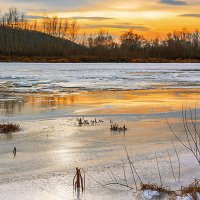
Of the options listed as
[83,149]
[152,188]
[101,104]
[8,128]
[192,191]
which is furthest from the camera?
[101,104]

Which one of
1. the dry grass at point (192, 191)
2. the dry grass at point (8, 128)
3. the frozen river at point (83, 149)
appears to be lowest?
the frozen river at point (83, 149)

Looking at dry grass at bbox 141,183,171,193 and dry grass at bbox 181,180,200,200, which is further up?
dry grass at bbox 181,180,200,200

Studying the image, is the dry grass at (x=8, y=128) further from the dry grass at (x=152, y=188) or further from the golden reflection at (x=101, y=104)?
the dry grass at (x=152, y=188)

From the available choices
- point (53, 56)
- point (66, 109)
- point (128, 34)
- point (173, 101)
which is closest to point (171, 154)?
point (66, 109)

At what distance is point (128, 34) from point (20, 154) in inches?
4437

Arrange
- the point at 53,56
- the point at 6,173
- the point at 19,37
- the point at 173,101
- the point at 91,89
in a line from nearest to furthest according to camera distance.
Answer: the point at 6,173 → the point at 173,101 → the point at 91,89 → the point at 53,56 → the point at 19,37

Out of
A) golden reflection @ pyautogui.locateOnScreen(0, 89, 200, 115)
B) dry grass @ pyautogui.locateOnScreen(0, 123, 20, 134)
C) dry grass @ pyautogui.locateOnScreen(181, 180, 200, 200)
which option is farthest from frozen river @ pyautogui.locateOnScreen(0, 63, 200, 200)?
dry grass @ pyautogui.locateOnScreen(181, 180, 200, 200)

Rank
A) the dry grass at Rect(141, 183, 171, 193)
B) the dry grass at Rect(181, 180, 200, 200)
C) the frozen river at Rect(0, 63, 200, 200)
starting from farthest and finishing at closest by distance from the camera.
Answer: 1. the frozen river at Rect(0, 63, 200, 200)
2. the dry grass at Rect(141, 183, 171, 193)
3. the dry grass at Rect(181, 180, 200, 200)

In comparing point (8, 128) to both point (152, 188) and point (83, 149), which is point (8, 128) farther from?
point (152, 188)

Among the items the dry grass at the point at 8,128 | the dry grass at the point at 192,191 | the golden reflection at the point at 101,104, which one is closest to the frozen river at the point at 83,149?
the golden reflection at the point at 101,104

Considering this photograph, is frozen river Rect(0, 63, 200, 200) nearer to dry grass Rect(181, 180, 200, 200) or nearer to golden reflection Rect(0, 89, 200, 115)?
golden reflection Rect(0, 89, 200, 115)

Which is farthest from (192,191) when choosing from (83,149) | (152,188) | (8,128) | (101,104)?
(101,104)

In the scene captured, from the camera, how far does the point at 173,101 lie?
621 inches

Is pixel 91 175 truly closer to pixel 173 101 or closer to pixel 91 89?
pixel 173 101
